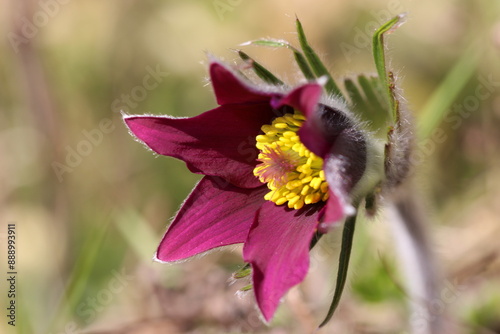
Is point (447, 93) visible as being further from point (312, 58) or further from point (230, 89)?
point (230, 89)

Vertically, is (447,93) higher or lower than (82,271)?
lower

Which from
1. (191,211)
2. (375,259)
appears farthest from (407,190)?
(375,259)

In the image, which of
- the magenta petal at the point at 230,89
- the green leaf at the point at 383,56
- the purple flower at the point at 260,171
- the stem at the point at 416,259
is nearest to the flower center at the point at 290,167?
the purple flower at the point at 260,171

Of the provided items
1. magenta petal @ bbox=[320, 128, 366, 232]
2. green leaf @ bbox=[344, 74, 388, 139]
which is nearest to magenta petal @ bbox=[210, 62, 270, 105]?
magenta petal @ bbox=[320, 128, 366, 232]

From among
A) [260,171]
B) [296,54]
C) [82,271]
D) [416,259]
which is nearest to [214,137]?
[260,171]

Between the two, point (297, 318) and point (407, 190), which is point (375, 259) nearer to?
point (297, 318)

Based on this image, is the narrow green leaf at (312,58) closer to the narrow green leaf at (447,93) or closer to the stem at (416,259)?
the stem at (416,259)

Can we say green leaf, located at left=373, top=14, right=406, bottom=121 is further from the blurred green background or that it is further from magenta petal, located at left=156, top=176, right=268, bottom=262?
the blurred green background

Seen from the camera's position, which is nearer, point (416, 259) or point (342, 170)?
point (342, 170)
